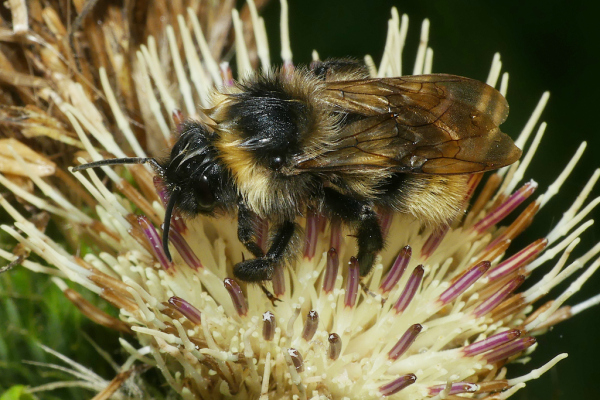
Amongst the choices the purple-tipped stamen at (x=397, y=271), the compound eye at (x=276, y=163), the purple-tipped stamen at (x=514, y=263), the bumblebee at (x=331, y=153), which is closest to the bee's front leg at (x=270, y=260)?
the bumblebee at (x=331, y=153)

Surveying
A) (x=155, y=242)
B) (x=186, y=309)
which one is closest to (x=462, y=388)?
(x=186, y=309)

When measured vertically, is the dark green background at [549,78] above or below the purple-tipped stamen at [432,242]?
above

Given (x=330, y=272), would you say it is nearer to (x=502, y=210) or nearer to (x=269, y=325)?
(x=269, y=325)

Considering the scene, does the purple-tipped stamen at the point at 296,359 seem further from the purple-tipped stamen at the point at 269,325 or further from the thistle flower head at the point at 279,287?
the purple-tipped stamen at the point at 269,325

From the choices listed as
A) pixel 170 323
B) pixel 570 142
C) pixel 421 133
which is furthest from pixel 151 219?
pixel 570 142

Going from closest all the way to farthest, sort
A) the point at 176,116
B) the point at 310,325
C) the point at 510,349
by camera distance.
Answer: the point at 310,325 < the point at 510,349 < the point at 176,116

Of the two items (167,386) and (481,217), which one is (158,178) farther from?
(481,217)
